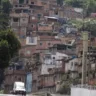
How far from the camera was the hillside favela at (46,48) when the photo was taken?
5591cm

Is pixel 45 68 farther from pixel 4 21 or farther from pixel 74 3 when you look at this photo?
pixel 74 3

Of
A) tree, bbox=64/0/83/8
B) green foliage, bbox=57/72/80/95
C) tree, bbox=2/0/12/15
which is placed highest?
tree, bbox=2/0/12/15

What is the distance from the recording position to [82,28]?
9406 cm

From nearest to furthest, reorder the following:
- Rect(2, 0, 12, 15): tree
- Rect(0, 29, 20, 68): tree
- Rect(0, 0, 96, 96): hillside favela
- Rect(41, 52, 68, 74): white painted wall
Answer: Rect(0, 29, 20, 68): tree
Rect(0, 0, 96, 96): hillside favela
Rect(41, 52, 68, 74): white painted wall
Rect(2, 0, 12, 15): tree

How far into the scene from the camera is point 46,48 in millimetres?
81312

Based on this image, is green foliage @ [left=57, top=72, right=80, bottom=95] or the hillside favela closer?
the hillside favela

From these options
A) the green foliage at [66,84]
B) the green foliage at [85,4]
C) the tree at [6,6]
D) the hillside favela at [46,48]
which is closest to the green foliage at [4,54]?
the hillside favela at [46,48]

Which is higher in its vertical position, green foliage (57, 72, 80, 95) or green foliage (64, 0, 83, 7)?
green foliage (64, 0, 83, 7)

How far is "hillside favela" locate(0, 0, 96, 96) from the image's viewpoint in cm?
5591

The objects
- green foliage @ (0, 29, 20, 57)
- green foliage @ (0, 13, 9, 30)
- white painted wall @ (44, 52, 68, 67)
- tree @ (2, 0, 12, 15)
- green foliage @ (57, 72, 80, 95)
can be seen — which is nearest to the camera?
green foliage @ (0, 29, 20, 57)

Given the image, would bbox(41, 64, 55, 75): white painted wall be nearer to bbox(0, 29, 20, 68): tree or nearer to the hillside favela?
the hillside favela

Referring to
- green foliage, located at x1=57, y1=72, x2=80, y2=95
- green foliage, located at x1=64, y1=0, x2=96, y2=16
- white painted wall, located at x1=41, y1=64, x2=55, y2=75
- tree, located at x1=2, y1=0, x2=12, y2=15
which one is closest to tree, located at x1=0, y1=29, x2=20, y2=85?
green foliage, located at x1=57, y1=72, x2=80, y2=95

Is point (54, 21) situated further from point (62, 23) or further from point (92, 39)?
point (92, 39)

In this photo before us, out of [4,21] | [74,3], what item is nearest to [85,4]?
[74,3]
